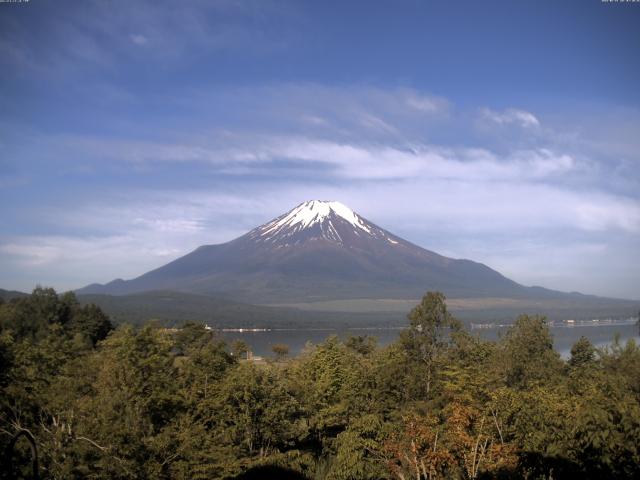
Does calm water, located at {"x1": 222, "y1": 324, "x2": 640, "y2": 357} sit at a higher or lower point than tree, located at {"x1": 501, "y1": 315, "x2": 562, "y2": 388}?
lower

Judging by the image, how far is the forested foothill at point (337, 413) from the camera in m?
13.6

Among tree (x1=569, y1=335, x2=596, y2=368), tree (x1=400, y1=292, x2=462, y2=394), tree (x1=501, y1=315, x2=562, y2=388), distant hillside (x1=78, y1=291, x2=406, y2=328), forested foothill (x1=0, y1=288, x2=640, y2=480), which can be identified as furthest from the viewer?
distant hillside (x1=78, y1=291, x2=406, y2=328)

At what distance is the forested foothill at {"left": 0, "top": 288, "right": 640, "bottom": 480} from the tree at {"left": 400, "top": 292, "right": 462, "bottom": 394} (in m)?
0.05

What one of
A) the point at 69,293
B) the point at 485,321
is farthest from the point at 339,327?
the point at 69,293

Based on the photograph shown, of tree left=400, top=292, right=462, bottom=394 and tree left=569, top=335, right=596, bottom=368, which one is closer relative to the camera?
tree left=400, top=292, right=462, bottom=394

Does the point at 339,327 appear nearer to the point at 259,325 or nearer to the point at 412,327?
the point at 259,325

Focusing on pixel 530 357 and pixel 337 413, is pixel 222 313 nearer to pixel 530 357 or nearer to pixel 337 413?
pixel 530 357

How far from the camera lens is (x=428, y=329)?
910 inches

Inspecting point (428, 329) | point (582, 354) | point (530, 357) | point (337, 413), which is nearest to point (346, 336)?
point (582, 354)

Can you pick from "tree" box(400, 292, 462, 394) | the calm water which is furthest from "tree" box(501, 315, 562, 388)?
the calm water

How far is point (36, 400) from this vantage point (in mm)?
19516

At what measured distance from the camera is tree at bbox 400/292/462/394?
2297 centimetres

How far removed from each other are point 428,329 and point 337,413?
4.81 meters

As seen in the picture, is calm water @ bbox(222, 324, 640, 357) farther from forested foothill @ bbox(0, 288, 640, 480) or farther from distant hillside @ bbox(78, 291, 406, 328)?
forested foothill @ bbox(0, 288, 640, 480)
